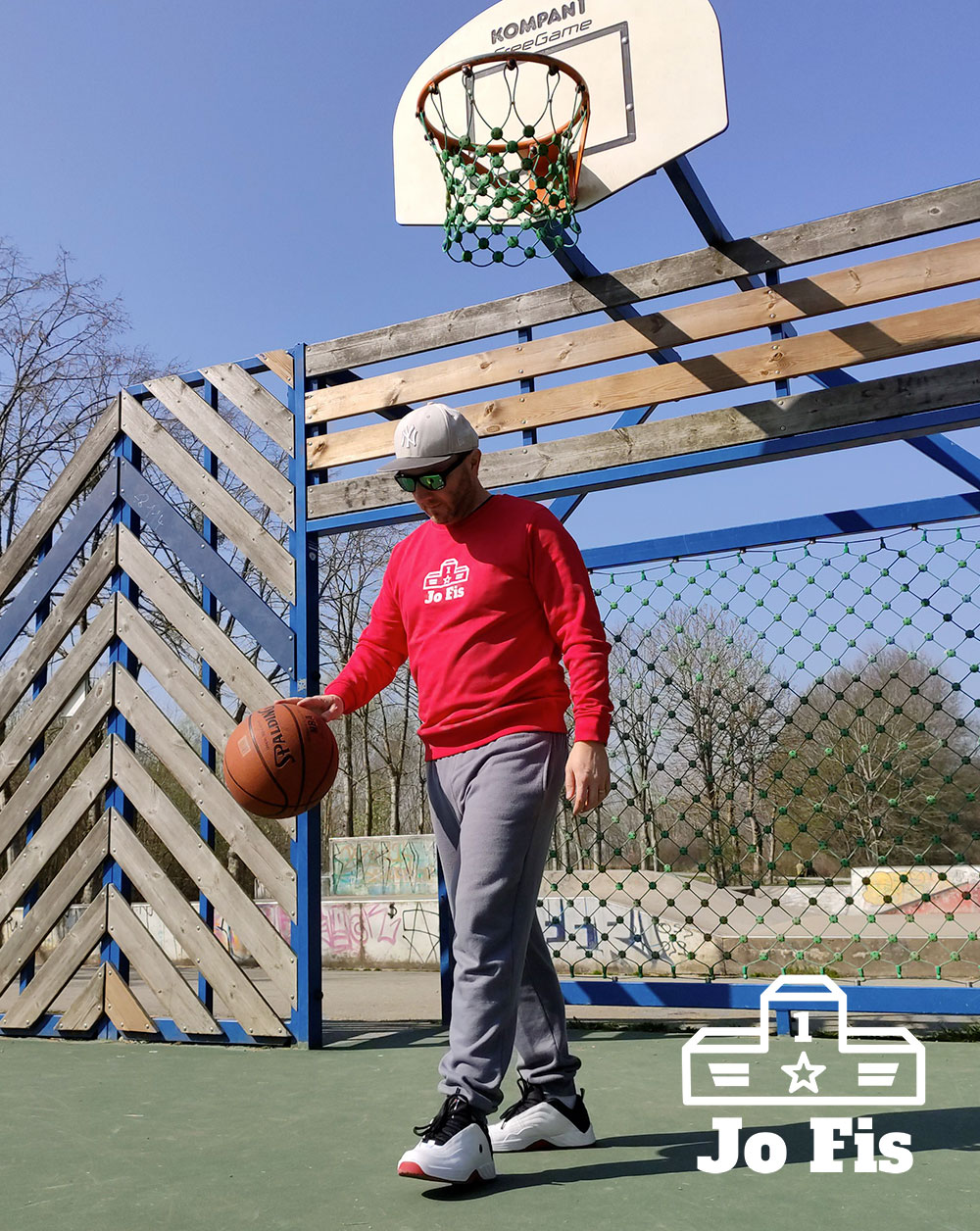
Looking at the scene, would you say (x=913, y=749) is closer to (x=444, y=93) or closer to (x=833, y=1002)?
(x=833, y=1002)

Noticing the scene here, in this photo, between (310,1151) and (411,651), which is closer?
(310,1151)

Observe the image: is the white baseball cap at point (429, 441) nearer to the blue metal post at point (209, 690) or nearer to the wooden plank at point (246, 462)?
the wooden plank at point (246, 462)

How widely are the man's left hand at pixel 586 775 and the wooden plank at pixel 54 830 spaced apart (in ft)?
11.3

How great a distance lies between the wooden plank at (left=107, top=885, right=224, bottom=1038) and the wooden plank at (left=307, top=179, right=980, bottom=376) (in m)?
2.86

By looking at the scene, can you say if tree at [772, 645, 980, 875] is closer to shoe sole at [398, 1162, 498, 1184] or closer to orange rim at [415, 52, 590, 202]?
orange rim at [415, 52, 590, 202]

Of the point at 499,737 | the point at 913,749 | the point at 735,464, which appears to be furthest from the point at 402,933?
the point at 499,737

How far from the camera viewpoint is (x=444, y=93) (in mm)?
5219

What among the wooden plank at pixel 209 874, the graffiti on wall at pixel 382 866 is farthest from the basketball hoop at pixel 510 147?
the graffiti on wall at pixel 382 866

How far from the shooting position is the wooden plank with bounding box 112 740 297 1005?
5102 millimetres

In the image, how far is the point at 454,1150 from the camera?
2629 mm

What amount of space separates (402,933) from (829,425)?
16228mm

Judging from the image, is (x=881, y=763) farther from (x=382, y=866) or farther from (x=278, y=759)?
(x=382, y=866)

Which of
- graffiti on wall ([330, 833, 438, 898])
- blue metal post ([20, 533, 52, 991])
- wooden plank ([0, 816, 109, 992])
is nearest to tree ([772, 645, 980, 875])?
wooden plank ([0, 816, 109, 992])

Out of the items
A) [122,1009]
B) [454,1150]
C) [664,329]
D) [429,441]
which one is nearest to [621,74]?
[664,329]
